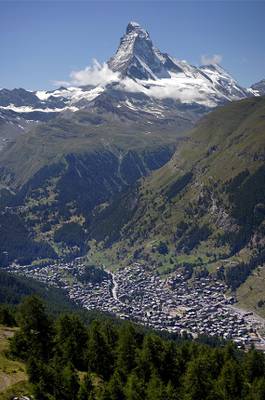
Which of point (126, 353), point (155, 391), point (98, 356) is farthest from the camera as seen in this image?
point (126, 353)

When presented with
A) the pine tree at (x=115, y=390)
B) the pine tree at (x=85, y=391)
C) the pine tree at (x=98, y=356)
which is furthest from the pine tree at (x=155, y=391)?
the pine tree at (x=98, y=356)

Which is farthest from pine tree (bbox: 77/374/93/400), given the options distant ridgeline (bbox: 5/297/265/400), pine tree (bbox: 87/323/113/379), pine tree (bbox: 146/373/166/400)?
pine tree (bbox: 87/323/113/379)

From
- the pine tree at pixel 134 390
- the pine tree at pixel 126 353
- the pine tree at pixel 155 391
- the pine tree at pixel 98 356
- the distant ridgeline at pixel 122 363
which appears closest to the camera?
the pine tree at pixel 155 391

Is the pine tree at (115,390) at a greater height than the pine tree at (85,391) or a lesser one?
lesser

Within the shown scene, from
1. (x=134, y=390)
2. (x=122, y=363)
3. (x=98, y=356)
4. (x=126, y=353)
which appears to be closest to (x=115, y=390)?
(x=134, y=390)

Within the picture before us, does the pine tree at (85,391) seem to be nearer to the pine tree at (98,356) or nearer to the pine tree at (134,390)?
the pine tree at (134,390)

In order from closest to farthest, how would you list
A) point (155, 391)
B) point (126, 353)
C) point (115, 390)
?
1. point (155, 391)
2. point (115, 390)
3. point (126, 353)

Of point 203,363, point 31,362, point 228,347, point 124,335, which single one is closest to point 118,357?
point 124,335

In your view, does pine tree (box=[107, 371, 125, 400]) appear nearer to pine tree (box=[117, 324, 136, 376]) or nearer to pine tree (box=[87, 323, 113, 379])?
pine tree (box=[87, 323, 113, 379])

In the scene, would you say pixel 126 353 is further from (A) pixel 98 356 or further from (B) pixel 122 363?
(A) pixel 98 356

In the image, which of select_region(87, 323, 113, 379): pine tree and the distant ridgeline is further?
select_region(87, 323, 113, 379): pine tree

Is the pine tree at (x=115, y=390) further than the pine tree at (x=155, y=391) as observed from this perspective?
Yes

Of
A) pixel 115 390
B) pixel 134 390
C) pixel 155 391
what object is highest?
pixel 155 391
